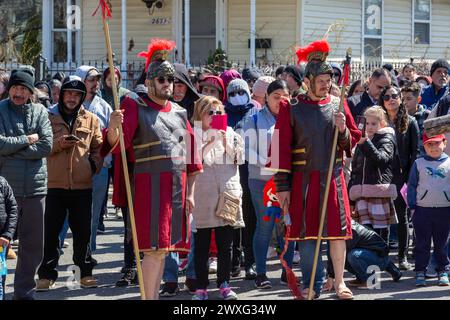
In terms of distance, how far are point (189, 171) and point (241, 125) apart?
6.73 ft

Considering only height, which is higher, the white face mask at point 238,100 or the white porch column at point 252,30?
the white porch column at point 252,30

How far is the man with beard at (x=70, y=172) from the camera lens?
8.68 meters

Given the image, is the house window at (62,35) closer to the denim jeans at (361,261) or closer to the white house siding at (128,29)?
the white house siding at (128,29)

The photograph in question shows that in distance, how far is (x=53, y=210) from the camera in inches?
343

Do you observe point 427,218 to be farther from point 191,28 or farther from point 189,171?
point 191,28

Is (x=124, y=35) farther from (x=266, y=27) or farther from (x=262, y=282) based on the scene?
(x=262, y=282)

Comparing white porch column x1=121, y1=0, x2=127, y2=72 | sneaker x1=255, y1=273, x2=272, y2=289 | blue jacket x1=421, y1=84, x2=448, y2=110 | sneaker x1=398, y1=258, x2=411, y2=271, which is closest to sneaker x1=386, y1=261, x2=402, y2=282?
sneaker x1=398, y1=258, x2=411, y2=271

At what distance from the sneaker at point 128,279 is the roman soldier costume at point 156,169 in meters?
2.07

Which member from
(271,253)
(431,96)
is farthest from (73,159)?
(431,96)

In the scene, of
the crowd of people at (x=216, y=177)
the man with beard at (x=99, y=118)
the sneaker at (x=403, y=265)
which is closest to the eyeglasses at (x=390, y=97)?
the crowd of people at (x=216, y=177)

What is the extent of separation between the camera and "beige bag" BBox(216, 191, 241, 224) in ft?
27.0

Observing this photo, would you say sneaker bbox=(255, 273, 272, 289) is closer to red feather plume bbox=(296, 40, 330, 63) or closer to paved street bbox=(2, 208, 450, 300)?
paved street bbox=(2, 208, 450, 300)

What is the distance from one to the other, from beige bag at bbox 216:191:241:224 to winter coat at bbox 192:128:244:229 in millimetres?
36

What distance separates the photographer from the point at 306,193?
765cm
